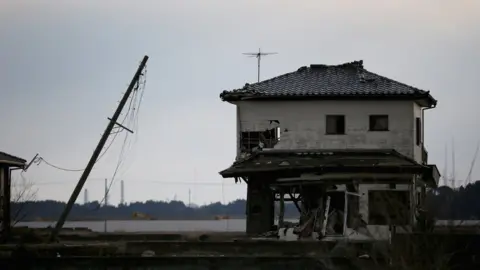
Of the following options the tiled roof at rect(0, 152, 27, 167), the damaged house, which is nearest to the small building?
the tiled roof at rect(0, 152, 27, 167)

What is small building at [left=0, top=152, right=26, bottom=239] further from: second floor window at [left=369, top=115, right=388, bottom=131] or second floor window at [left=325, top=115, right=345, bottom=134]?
Answer: second floor window at [left=369, top=115, right=388, bottom=131]

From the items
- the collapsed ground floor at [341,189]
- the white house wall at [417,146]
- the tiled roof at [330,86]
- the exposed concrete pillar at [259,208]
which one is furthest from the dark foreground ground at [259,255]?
the white house wall at [417,146]

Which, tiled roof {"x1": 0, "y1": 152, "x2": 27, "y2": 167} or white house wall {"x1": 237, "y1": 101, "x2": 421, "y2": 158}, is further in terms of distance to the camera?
white house wall {"x1": 237, "y1": 101, "x2": 421, "y2": 158}

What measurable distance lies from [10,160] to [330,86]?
13.9m

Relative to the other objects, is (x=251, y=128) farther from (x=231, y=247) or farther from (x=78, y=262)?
(x=78, y=262)

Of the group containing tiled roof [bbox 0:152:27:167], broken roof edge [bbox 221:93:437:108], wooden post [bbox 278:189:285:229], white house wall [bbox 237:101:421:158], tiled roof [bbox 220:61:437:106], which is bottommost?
wooden post [bbox 278:189:285:229]

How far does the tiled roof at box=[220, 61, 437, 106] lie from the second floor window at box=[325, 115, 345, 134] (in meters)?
0.89

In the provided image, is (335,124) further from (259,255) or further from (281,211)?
(259,255)

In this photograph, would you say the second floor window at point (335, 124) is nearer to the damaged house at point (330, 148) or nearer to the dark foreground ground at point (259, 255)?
the damaged house at point (330, 148)

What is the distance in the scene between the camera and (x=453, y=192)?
1877 centimetres

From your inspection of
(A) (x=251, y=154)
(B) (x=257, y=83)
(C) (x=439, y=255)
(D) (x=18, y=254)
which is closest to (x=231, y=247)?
(D) (x=18, y=254)

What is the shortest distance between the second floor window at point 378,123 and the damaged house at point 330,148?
42mm

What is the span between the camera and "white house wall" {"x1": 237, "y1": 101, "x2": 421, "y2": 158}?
43.9 metres

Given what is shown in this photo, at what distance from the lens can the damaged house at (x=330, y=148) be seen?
39.9 meters
